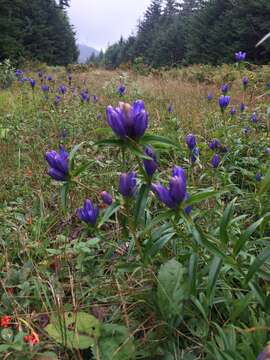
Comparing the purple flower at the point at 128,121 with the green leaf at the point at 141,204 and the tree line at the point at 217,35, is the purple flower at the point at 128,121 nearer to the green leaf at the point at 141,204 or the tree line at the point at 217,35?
the green leaf at the point at 141,204

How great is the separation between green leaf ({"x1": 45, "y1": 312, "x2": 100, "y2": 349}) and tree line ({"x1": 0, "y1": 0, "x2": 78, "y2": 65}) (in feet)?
63.4

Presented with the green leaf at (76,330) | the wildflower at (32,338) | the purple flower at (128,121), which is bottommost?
the wildflower at (32,338)

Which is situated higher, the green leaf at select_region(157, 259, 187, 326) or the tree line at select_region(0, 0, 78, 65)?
the tree line at select_region(0, 0, 78, 65)

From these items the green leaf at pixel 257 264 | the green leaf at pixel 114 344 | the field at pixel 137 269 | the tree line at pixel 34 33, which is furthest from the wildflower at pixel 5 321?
the tree line at pixel 34 33

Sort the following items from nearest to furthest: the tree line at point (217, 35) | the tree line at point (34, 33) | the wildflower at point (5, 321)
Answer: the wildflower at point (5, 321)
the tree line at point (217, 35)
the tree line at point (34, 33)

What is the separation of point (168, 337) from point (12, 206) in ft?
4.74

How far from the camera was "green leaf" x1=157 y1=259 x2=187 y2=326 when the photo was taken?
1.22m

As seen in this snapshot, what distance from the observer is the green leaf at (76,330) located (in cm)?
124

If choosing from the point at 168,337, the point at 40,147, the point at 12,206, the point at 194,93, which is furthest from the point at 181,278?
the point at 194,93

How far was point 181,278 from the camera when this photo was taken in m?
1.28

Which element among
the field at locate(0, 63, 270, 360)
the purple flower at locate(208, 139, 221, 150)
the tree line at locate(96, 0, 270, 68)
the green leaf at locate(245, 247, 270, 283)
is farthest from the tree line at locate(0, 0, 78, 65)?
the green leaf at locate(245, 247, 270, 283)

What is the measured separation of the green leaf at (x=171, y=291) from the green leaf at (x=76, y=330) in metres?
0.23

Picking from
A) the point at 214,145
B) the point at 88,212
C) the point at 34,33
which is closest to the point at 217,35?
the point at 34,33

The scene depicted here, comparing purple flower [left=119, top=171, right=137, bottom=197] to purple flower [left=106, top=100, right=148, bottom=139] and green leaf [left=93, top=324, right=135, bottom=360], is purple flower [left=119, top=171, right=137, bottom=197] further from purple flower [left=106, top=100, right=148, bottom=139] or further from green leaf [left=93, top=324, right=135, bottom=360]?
green leaf [left=93, top=324, right=135, bottom=360]
